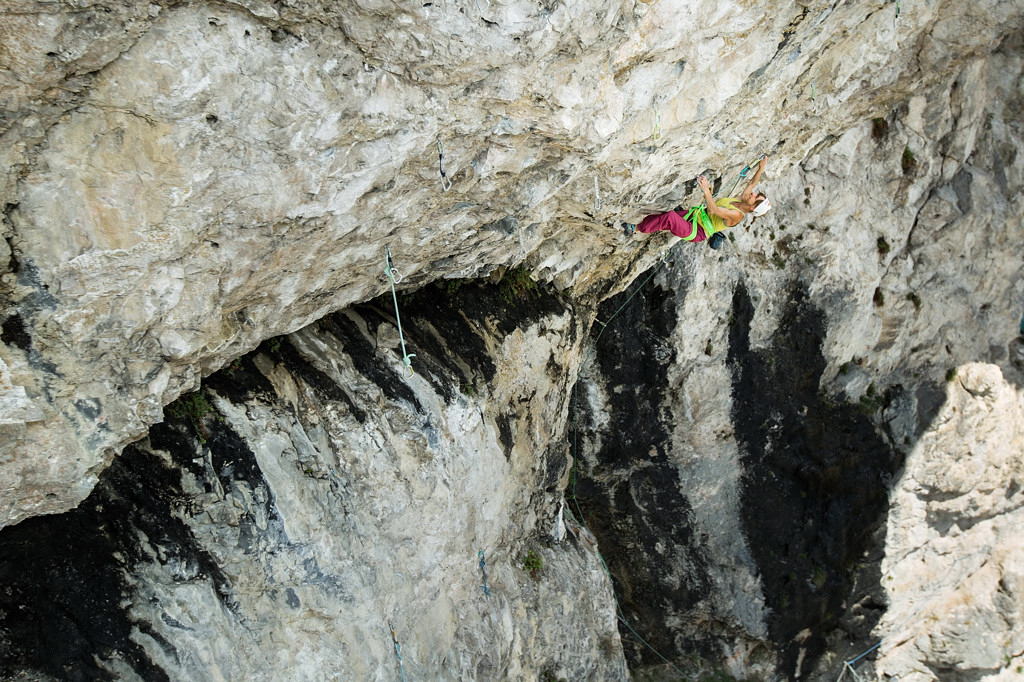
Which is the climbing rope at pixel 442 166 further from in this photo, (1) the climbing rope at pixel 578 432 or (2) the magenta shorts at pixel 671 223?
(1) the climbing rope at pixel 578 432

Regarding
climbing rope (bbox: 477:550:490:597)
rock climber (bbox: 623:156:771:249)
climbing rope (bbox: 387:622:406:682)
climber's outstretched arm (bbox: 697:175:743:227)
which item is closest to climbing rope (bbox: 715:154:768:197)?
rock climber (bbox: 623:156:771:249)

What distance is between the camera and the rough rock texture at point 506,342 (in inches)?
147

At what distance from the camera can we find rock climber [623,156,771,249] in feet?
21.9

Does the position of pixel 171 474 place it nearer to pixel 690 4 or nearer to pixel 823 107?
pixel 690 4

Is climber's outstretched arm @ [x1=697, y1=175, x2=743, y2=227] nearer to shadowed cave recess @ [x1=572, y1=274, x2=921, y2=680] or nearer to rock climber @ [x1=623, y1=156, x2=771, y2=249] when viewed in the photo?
rock climber @ [x1=623, y1=156, x2=771, y2=249]

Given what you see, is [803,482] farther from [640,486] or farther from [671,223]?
[671,223]

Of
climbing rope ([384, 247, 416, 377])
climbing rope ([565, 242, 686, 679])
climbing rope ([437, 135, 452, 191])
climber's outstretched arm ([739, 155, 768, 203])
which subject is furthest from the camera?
climbing rope ([565, 242, 686, 679])

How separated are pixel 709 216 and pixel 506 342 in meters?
2.38

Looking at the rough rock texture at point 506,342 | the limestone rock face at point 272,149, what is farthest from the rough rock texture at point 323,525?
the limestone rock face at point 272,149

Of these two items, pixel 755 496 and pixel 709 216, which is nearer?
pixel 709 216

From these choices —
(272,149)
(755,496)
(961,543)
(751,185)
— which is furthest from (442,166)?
(961,543)

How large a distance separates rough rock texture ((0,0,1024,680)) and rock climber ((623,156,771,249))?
0.24 m

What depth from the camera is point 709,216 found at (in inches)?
271

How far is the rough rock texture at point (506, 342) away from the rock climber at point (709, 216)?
0.24m
